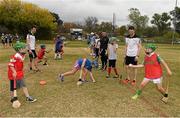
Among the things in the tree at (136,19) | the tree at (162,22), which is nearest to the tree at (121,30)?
the tree at (136,19)

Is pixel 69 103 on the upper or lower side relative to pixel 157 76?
lower

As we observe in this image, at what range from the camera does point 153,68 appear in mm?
8594

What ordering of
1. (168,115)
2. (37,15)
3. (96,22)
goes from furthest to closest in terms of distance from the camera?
1. (96,22)
2. (37,15)
3. (168,115)

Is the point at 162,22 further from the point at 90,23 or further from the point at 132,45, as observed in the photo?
the point at 132,45

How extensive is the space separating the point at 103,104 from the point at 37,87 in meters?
3.00

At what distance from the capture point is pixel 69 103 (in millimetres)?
8367

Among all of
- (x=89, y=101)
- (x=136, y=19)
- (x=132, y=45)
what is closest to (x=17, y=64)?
(x=89, y=101)

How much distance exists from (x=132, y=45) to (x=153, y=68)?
8.84 ft

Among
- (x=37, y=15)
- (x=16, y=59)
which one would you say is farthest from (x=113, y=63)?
(x=37, y=15)

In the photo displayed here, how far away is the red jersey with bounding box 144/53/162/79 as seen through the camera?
28.1ft

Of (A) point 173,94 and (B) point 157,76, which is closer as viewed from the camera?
(B) point 157,76

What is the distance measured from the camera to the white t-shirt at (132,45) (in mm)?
11133

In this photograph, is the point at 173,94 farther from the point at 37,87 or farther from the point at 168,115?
the point at 37,87

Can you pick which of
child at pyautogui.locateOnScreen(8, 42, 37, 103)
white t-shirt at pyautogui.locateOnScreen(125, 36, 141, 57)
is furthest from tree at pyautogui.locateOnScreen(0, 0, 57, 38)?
child at pyautogui.locateOnScreen(8, 42, 37, 103)
